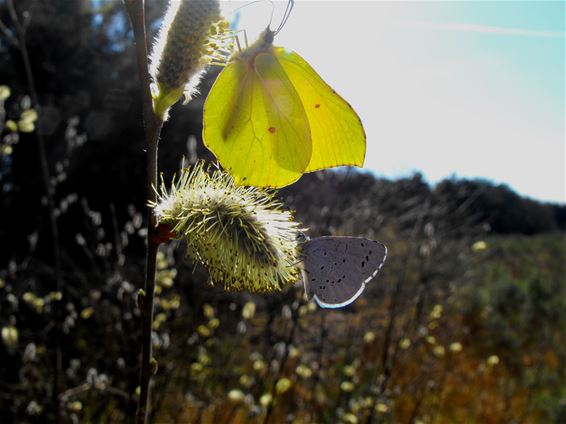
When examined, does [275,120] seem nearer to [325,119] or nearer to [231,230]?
[325,119]

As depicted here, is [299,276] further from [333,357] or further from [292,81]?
[333,357]

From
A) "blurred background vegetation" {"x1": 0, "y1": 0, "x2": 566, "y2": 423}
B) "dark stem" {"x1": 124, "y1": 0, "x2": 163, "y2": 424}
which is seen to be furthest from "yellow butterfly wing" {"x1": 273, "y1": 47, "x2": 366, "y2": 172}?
"blurred background vegetation" {"x1": 0, "y1": 0, "x2": 566, "y2": 423}

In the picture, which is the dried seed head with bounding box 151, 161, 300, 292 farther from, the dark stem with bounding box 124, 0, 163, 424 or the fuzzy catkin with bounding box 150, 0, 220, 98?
the fuzzy catkin with bounding box 150, 0, 220, 98

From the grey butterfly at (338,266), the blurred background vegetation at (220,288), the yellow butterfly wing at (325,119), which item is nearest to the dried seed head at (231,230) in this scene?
the grey butterfly at (338,266)

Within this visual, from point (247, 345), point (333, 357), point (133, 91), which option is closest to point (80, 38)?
point (133, 91)

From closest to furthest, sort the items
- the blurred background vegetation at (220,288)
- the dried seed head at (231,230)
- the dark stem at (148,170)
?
the dark stem at (148,170) → the dried seed head at (231,230) → the blurred background vegetation at (220,288)

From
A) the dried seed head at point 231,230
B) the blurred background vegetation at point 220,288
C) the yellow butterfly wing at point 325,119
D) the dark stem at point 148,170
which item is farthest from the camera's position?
the blurred background vegetation at point 220,288

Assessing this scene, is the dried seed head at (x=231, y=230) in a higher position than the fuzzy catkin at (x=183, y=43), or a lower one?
lower

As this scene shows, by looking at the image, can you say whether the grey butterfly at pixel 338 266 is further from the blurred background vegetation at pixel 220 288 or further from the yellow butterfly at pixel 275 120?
the blurred background vegetation at pixel 220 288
